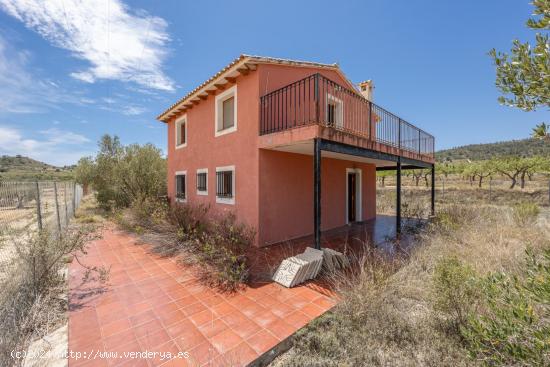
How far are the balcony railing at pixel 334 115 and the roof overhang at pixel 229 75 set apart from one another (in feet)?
2.45

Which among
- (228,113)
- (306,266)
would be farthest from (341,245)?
(228,113)

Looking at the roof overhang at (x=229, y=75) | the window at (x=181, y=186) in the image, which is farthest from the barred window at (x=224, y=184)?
the window at (x=181, y=186)

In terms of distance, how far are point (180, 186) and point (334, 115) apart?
8.06 meters

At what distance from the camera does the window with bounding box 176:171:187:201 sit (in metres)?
11.0

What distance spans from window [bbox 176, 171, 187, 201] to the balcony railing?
237 inches

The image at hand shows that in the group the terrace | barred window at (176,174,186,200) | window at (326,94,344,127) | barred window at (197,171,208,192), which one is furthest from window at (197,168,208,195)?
window at (326,94,344,127)

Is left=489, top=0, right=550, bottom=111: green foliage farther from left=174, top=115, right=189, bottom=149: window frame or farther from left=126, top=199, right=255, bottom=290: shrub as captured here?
left=174, top=115, right=189, bottom=149: window frame

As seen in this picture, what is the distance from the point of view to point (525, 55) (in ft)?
7.23

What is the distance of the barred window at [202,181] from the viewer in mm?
9406

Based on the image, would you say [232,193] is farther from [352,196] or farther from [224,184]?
[352,196]

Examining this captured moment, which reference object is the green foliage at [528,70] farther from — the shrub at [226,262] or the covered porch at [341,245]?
the shrub at [226,262]

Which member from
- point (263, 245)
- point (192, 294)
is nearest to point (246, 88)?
point (263, 245)

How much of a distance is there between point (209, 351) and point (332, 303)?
2.10 meters

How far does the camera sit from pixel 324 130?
5.28m
